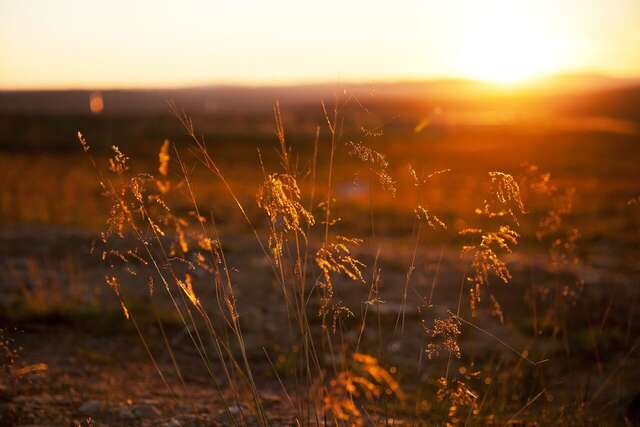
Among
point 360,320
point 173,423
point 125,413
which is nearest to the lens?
point 173,423

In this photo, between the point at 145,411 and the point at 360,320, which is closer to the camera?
the point at 145,411

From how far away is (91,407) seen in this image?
3062mm

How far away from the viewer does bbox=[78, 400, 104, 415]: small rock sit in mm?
3020

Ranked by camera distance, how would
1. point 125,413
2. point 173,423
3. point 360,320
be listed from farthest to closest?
point 360,320
point 125,413
point 173,423

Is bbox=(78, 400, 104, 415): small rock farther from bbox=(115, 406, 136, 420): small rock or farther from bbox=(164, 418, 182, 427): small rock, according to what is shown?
bbox=(164, 418, 182, 427): small rock

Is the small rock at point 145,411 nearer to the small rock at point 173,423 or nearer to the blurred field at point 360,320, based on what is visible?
the blurred field at point 360,320

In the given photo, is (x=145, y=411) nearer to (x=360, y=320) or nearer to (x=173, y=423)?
(x=173, y=423)

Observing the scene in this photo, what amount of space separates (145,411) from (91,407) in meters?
0.27

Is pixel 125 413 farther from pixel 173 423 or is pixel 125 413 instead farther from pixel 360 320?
pixel 360 320

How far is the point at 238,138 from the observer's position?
3912cm

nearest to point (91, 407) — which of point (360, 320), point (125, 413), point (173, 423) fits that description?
point (125, 413)

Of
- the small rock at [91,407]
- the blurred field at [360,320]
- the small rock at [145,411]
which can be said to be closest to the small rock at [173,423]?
the blurred field at [360,320]

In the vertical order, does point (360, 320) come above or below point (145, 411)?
below

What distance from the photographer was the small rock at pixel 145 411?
9.86ft
